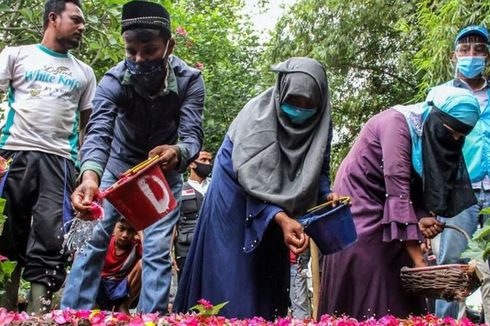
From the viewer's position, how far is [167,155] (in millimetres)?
4238

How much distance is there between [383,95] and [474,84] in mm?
10923

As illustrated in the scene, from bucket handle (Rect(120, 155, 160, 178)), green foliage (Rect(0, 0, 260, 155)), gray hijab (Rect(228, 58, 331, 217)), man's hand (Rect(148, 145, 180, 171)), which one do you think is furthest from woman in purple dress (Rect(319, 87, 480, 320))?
green foliage (Rect(0, 0, 260, 155))

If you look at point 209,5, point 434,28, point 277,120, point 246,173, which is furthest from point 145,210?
point 209,5

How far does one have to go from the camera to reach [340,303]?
16.2ft

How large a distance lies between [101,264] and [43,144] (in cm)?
86

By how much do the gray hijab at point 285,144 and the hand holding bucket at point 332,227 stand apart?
17 centimetres

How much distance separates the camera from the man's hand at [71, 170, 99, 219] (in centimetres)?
395

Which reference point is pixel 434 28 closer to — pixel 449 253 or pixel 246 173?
pixel 449 253

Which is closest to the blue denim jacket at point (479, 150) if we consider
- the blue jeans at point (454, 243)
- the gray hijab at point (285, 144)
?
the blue jeans at point (454, 243)

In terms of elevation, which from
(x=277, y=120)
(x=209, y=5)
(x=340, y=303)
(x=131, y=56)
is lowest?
(x=340, y=303)

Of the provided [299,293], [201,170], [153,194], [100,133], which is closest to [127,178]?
[153,194]

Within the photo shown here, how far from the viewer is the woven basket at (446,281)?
431cm

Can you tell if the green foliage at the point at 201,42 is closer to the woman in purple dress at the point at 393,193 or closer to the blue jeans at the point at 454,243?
the woman in purple dress at the point at 393,193

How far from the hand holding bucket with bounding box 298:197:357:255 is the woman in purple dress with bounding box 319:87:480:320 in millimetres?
519
